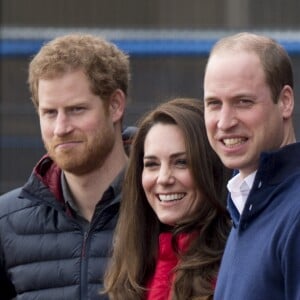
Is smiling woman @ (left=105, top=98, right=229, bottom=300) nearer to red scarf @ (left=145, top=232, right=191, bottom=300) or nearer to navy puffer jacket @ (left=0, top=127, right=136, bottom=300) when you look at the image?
red scarf @ (left=145, top=232, right=191, bottom=300)

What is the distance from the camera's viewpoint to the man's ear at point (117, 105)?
4.00m

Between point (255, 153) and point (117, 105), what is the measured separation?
45.0 inches

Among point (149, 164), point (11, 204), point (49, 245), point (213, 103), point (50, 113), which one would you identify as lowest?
point (49, 245)

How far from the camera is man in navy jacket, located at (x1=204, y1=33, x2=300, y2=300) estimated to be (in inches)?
111

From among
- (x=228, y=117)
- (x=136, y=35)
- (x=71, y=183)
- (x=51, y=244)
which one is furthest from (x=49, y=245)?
(x=136, y=35)

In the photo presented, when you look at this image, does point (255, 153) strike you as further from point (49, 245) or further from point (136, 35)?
point (136, 35)

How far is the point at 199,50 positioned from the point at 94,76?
12.5ft

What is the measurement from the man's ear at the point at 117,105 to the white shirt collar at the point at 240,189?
988 mm

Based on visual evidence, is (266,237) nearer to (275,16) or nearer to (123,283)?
(123,283)

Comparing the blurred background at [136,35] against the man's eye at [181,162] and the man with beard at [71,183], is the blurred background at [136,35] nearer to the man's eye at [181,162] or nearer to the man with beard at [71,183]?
the man with beard at [71,183]

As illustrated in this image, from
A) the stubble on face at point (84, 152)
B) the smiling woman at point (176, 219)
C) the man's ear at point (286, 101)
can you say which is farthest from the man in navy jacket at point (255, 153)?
the stubble on face at point (84, 152)

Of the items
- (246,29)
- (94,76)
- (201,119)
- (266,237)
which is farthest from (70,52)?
(246,29)

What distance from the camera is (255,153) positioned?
9.74 ft

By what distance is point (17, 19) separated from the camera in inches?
317
